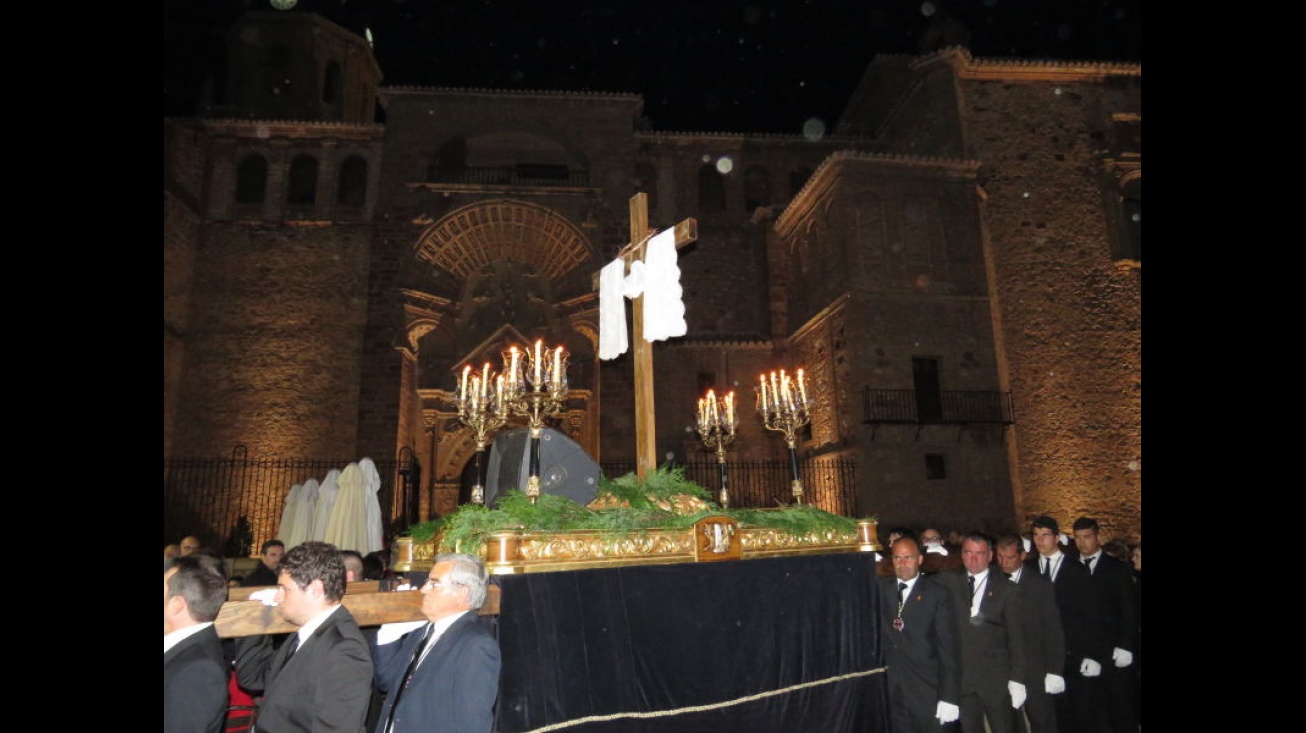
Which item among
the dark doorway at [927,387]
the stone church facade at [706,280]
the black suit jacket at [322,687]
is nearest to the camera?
the black suit jacket at [322,687]

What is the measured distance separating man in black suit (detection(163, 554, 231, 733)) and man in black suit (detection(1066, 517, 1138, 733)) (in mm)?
6531

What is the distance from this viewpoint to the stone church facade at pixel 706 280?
18.9 metres

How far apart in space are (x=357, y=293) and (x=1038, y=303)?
2014cm

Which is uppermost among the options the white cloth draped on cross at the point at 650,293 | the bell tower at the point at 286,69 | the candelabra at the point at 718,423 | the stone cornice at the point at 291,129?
the bell tower at the point at 286,69

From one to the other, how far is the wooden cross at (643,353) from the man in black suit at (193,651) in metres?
2.81

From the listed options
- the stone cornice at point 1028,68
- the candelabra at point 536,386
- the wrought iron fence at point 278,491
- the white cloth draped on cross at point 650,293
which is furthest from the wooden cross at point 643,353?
the stone cornice at point 1028,68

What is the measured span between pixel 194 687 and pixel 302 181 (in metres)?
23.5

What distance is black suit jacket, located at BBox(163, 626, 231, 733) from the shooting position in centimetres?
288

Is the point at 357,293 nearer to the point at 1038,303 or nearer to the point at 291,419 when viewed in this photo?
the point at 291,419

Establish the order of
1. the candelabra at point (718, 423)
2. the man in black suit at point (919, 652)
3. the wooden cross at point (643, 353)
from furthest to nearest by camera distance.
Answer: the candelabra at point (718, 423) → the wooden cross at point (643, 353) → the man in black suit at point (919, 652)

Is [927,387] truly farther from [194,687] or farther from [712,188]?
[194,687]

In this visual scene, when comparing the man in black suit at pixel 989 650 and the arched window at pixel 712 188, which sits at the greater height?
the arched window at pixel 712 188

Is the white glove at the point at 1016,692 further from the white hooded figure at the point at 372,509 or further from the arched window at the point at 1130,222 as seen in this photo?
the arched window at the point at 1130,222

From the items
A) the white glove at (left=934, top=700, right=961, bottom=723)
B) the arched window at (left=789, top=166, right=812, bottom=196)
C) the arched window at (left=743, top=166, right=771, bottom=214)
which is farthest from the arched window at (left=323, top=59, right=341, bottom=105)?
the white glove at (left=934, top=700, right=961, bottom=723)
